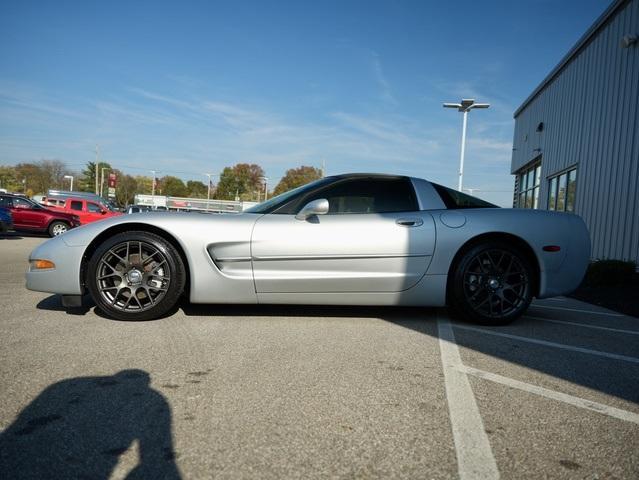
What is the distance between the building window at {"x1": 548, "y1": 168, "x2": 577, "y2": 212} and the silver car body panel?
9.60m

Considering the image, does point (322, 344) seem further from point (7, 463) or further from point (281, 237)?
point (7, 463)

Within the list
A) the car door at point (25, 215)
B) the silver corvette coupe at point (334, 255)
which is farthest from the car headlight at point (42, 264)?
the car door at point (25, 215)

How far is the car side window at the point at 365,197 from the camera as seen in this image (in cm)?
394

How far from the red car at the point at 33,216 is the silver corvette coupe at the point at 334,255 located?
14.7 metres

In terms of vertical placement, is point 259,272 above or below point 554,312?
above

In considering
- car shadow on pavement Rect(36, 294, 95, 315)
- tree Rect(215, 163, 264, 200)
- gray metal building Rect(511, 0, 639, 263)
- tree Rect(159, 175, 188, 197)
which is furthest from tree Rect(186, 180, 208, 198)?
car shadow on pavement Rect(36, 294, 95, 315)

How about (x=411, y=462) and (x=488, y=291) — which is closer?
(x=411, y=462)

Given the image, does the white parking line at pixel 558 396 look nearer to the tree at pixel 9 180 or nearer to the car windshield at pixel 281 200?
the car windshield at pixel 281 200

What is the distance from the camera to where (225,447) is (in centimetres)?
161

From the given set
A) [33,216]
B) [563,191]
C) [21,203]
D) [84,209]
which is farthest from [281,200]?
[84,209]

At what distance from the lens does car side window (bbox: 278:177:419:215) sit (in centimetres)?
394

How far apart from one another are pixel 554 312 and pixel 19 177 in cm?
10148

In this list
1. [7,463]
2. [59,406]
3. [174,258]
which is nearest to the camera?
[7,463]

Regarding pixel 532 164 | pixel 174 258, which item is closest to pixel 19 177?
pixel 532 164
